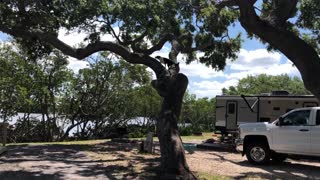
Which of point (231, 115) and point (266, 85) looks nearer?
point (231, 115)

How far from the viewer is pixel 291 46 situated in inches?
350

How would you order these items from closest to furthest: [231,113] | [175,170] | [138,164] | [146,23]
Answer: [175,170], [138,164], [146,23], [231,113]

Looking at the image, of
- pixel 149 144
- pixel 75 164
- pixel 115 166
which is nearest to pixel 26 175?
pixel 75 164

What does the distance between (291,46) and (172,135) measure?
457 cm

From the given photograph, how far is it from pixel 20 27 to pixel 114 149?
6.41 meters

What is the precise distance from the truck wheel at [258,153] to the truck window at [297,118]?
44.9 inches

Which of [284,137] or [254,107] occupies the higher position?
[254,107]

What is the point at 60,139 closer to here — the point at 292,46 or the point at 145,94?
the point at 145,94

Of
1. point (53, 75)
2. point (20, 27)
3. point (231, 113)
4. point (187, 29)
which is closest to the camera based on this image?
point (20, 27)

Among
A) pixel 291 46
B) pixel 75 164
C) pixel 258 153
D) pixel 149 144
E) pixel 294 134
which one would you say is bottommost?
pixel 75 164

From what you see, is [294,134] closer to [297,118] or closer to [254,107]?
[297,118]

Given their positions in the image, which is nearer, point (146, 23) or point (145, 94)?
point (146, 23)

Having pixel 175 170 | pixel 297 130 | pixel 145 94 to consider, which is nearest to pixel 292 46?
pixel 175 170

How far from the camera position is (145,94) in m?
31.3
